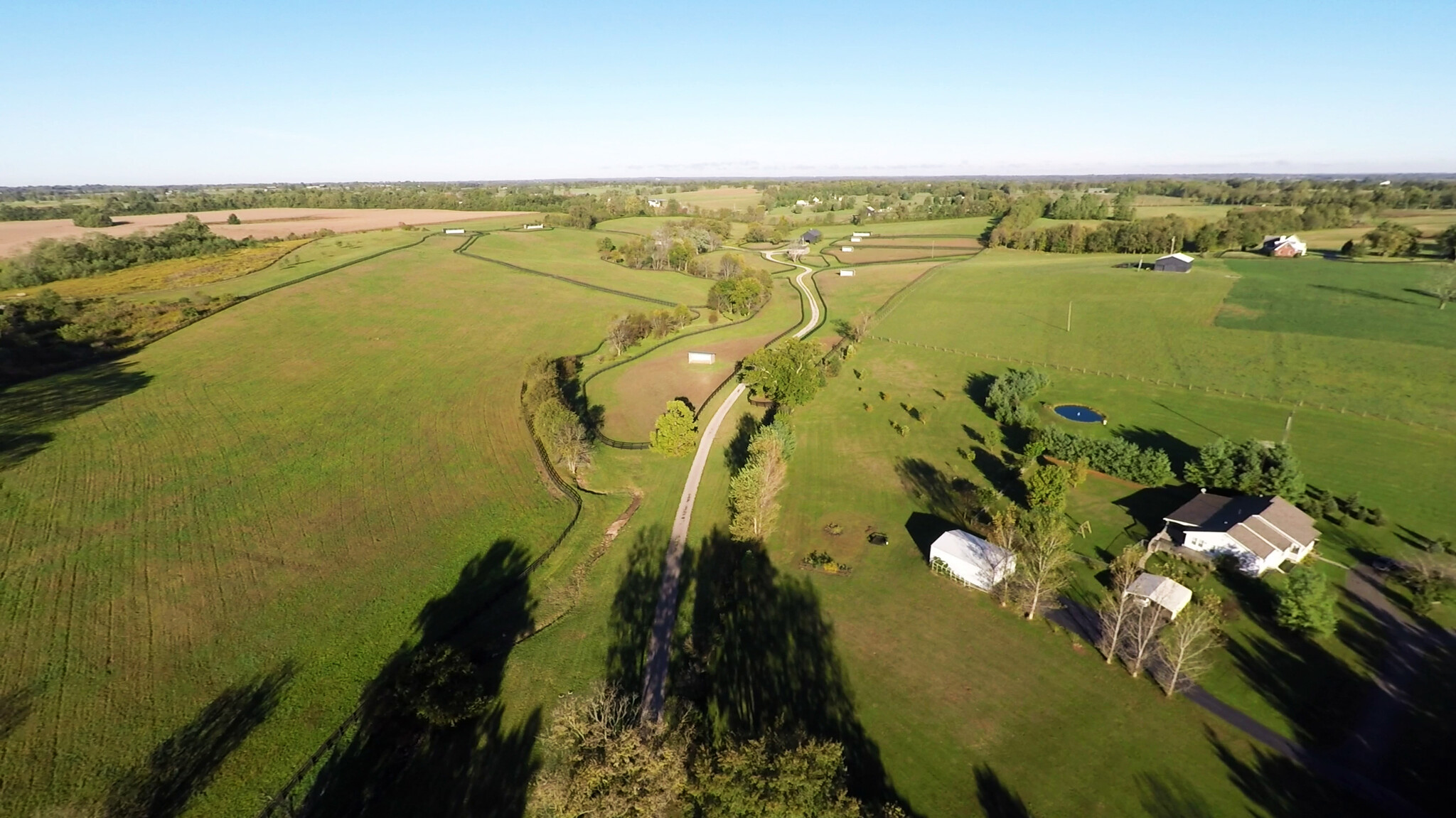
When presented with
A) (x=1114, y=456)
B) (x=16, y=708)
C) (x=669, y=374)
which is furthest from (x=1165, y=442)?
(x=16, y=708)

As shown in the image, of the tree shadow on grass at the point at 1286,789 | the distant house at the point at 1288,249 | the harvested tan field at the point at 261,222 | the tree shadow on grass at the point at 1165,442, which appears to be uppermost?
the harvested tan field at the point at 261,222

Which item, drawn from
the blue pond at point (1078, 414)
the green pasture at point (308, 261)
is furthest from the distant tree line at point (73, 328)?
the blue pond at point (1078, 414)

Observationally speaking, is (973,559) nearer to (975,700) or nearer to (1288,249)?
(975,700)

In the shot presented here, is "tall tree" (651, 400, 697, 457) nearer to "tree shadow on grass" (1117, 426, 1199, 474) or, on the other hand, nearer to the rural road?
the rural road

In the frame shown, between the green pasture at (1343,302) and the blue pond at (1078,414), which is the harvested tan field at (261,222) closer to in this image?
the blue pond at (1078,414)

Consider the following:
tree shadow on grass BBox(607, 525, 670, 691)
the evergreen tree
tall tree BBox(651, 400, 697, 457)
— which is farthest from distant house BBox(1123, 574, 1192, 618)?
tall tree BBox(651, 400, 697, 457)

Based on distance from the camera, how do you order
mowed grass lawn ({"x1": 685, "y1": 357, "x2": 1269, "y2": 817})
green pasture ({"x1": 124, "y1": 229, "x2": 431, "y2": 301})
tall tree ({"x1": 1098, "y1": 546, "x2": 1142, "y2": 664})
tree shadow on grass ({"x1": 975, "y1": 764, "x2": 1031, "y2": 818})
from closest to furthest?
tree shadow on grass ({"x1": 975, "y1": 764, "x2": 1031, "y2": 818}) < mowed grass lawn ({"x1": 685, "y1": 357, "x2": 1269, "y2": 817}) < tall tree ({"x1": 1098, "y1": 546, "x2": 1142, "y2": 664}) < green pasture ({"x1": 124, "y1": 229, "x2": 431, "y2": 301})
